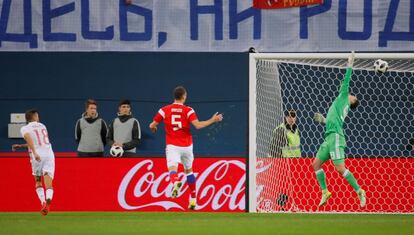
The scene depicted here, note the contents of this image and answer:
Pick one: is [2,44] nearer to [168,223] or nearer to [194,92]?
[194,92]

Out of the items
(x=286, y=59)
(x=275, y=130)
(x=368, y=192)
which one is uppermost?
(x=286, y=59)

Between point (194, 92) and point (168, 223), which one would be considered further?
point (194, 92)

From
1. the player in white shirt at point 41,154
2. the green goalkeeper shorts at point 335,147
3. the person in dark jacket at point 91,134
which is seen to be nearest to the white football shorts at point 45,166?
the player in white shirt at point 41,154

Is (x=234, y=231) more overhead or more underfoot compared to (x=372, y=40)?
more underfoot

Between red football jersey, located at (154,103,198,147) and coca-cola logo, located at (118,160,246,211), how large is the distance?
1.58 meters

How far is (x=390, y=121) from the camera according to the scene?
16953 mm

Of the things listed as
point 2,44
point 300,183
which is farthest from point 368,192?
point 2,44

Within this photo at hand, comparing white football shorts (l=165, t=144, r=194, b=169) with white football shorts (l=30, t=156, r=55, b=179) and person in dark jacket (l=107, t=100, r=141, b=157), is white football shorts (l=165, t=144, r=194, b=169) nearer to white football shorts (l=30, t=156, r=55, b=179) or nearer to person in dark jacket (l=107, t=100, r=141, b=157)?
white football shorts (l=30, t=156, r=55, b=179)

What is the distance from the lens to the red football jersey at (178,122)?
42.9 ft

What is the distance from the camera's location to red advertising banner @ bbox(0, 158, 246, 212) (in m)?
14.7

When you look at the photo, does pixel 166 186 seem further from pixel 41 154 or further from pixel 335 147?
pixel 335 147

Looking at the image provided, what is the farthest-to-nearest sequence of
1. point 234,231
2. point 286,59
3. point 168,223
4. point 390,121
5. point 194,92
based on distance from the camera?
point 194,92 → point 390,121 → point 286,59 → point 168,223 → point 234,231

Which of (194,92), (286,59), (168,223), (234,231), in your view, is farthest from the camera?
(194,92)

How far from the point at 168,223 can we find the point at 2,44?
7.66 meters
